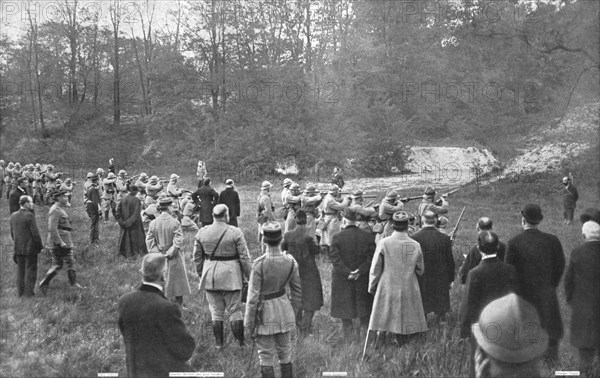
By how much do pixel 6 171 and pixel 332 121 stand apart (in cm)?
1885

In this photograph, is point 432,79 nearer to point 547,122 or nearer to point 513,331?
point 547,122

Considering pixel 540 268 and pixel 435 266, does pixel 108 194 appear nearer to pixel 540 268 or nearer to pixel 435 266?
pixel 435 266

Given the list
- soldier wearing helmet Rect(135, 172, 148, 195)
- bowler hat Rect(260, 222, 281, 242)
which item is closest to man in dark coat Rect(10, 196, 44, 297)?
bowler hat Rect(260, 222, 281, 242)

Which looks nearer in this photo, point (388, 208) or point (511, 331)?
point (511, 331)

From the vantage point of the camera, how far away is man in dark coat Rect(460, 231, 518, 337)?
5.21 metres

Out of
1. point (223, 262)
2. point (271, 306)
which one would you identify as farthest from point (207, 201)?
point (271, 306)

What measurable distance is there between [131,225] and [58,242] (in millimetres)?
2193

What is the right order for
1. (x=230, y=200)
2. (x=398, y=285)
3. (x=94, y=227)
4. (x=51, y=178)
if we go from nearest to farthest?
(x=398, y=285)
(x=230, y=200)
(x=94, y=227)
(x=51, y=178)

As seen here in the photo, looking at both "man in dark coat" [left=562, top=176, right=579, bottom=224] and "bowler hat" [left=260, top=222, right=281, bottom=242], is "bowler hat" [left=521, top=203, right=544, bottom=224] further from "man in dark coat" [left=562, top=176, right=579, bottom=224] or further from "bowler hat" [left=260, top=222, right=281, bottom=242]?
"man in dark coat" [left=562, top=176, right=579, bottom=224]

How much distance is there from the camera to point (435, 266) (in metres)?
6.98

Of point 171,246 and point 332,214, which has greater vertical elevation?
point 332,214

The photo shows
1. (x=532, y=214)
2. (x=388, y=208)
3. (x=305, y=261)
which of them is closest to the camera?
(x=532, y=214)

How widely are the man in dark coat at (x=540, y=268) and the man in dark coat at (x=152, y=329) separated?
3866mm

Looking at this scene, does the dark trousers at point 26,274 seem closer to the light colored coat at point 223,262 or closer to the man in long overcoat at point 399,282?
the light colored coat at point 223,262
